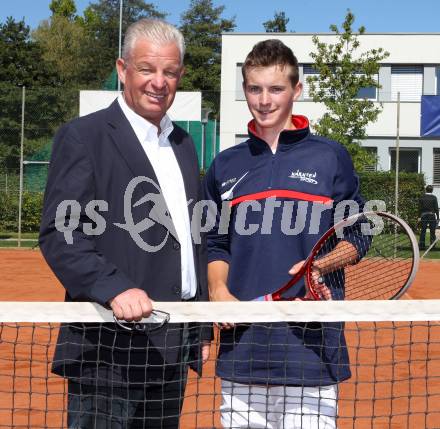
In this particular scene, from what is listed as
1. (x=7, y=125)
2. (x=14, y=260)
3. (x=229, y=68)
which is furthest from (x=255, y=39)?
(x=14, y=260)

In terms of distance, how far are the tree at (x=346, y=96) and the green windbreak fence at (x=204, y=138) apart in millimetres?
3241

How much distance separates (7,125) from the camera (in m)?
19.0

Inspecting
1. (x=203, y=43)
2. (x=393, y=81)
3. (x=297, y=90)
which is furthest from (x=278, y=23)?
(x=297, y=90)

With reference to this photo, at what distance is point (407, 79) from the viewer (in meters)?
29.9

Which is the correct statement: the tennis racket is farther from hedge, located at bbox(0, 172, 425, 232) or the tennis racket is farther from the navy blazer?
hedge, located at bbox(0, 172, 425, 232)

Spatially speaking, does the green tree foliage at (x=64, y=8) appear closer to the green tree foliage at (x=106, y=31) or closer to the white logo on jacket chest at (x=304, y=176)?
the green tree foliage at (x=106, y=31)

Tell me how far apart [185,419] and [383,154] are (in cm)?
2324

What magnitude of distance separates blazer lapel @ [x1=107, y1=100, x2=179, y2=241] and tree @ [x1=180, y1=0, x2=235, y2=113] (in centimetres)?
4926

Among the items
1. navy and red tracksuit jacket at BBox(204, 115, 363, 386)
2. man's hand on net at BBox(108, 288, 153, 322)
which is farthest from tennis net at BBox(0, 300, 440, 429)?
man's hand on net at BBox(108, 288, 153, 322)

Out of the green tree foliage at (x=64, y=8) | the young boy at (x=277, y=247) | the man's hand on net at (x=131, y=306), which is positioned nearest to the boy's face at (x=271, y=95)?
the young boy at (x=277, y=247)

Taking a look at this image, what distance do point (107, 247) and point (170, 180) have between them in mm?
363

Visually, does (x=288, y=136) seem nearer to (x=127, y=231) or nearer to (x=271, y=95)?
(x=271, y=95)

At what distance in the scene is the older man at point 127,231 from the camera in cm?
277

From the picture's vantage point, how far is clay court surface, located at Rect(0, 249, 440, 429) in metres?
3.83
